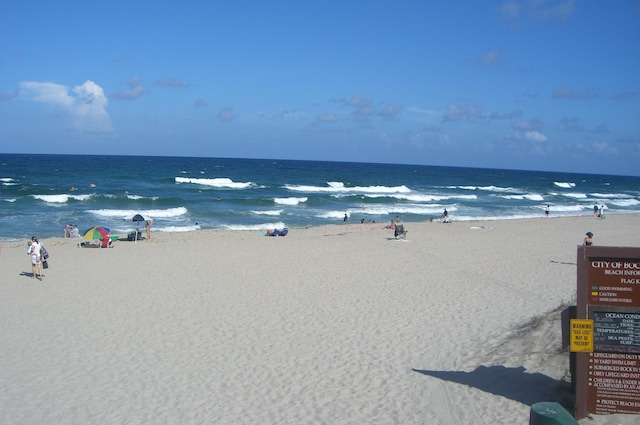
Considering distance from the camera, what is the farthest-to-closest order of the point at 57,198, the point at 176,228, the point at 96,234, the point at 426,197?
the point at 426,197, the point at 57,198, the point at 176,228, the point at 96,234

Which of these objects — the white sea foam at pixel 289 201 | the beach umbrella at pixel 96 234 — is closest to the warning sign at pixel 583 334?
the beach umbrella at pixel 96 234

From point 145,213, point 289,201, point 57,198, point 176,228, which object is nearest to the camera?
point 176,228

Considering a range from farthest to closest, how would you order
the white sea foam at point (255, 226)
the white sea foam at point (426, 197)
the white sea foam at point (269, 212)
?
1. the white sea foam at point (426, 197)
2. the white sea foam at point (269, 212)
3. the white sea foam at point (255, 226)

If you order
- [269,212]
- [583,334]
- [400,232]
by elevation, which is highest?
[583,334]

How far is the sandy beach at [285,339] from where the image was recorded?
6.28m

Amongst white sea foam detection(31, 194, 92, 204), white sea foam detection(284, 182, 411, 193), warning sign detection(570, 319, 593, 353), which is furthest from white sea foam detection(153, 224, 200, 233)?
white sea foam detection(284, 182, 411, 193)

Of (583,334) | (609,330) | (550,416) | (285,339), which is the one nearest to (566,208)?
(285,339)

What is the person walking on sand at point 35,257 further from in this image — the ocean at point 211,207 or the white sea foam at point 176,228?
the white sea foam at point 176,228

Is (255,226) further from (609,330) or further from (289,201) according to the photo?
(609,330)

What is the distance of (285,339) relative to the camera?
8758 millimetres

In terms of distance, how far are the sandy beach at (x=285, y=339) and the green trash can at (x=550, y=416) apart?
2.51 meters

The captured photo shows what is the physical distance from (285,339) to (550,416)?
613 centimetres

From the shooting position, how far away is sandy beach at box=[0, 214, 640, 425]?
6.28 m

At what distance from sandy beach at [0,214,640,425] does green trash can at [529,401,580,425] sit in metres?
2.51
